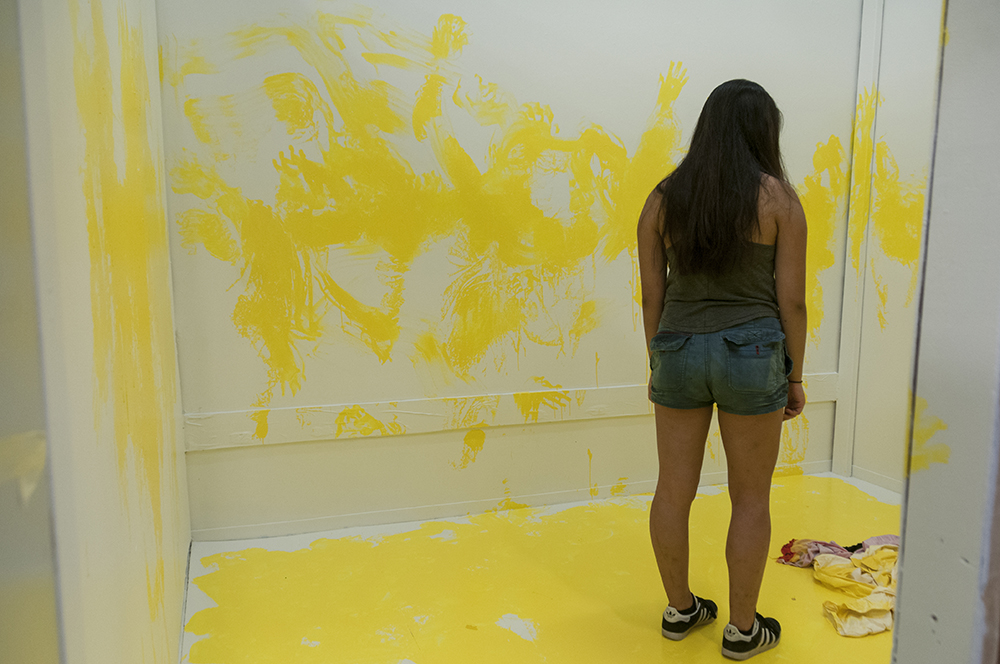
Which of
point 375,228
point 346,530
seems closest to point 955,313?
point 375,228

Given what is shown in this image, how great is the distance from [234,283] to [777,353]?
1.94 meters

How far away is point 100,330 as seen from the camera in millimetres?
994

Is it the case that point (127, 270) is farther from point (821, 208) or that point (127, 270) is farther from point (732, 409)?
point (821, 208)

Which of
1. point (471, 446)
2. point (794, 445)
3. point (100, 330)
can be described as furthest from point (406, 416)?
point (794, 445)

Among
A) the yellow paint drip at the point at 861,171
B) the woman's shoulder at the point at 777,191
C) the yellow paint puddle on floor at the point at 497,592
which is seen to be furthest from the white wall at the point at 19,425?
the yellow paint drip at the point at 861,171

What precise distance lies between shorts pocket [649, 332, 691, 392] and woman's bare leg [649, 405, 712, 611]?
0.09m

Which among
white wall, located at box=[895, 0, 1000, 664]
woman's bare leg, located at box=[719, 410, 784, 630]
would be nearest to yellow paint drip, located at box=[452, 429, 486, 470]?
woman's bare leg, located at box=[719, 410, 784, 630]

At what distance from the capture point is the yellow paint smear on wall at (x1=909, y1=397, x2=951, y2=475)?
22.0 inches

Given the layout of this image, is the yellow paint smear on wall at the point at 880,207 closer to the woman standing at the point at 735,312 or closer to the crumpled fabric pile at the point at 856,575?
the crumpled fabric pile at the point at 856,575

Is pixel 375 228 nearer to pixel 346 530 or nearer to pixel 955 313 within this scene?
pixel 346 530

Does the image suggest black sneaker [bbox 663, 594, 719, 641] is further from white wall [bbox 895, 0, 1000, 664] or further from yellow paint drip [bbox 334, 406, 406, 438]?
white wall [bbox 895, 0, 1000, 664]

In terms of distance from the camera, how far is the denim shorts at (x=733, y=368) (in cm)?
169

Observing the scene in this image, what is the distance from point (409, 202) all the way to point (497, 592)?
151cm

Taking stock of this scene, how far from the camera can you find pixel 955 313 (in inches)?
21.5
